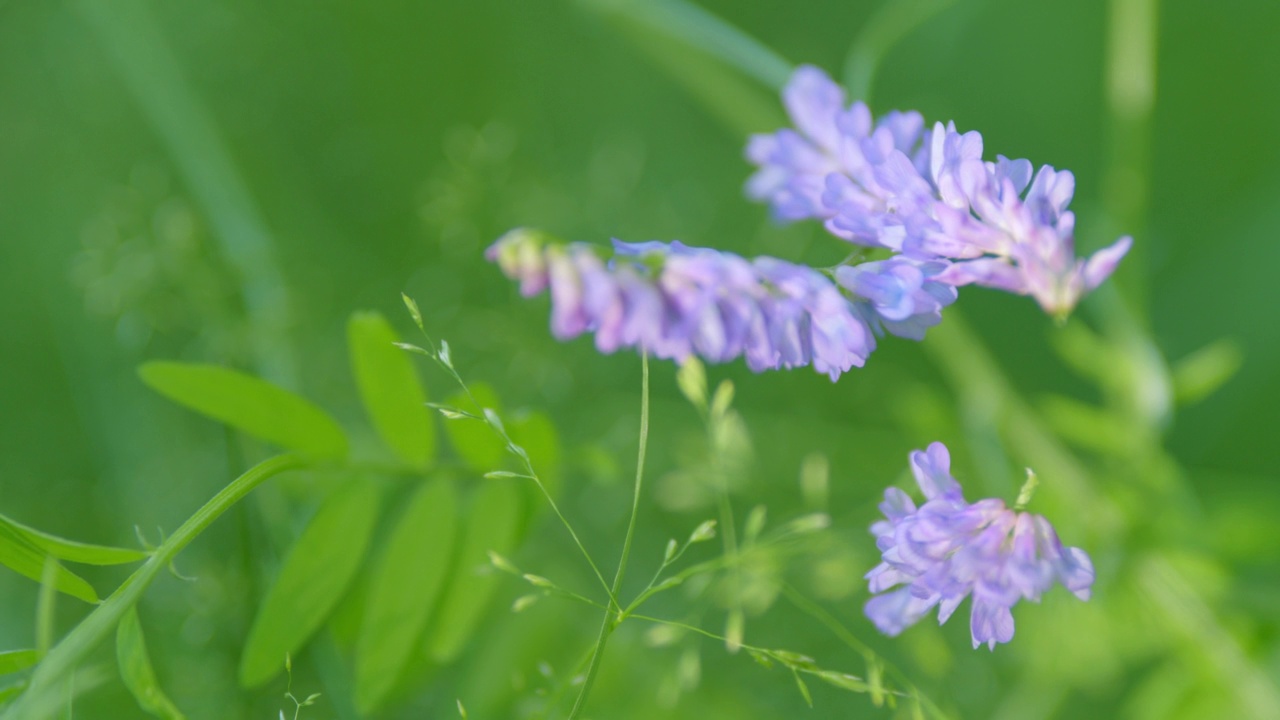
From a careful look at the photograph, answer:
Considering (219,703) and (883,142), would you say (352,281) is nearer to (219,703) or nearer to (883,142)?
(219,703)

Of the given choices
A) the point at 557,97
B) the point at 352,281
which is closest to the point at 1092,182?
the point at 557,97

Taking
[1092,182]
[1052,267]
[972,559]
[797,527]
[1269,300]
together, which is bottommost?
[1269,300]

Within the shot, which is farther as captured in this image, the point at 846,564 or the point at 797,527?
the point at 846,564

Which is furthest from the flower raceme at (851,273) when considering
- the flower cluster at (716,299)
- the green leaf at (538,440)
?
the green leaf at (538,440)

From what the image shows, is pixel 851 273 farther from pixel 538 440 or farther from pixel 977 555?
pixel 538 440

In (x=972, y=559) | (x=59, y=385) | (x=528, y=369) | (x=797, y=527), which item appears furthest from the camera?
(x=59, y=385)

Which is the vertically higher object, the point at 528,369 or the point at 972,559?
the point at 972,559

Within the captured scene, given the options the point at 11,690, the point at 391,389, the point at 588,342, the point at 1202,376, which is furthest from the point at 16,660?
the point at 1202,376
